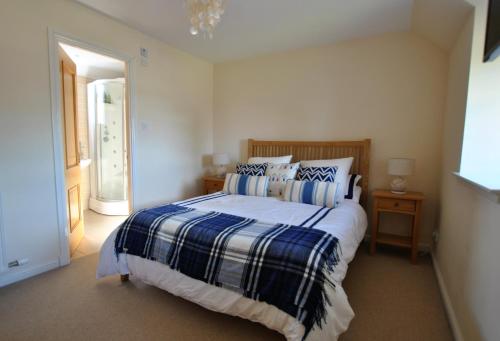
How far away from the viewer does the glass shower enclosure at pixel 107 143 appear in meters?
4.46

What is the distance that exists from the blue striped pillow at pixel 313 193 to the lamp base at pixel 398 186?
770 mm

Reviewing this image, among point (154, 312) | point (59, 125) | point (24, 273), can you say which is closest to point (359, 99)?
point (154, 312)

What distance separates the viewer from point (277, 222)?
2031mm

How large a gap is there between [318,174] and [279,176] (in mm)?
464

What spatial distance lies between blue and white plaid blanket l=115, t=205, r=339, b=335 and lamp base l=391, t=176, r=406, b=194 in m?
1.57

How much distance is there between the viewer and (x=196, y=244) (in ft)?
5.87

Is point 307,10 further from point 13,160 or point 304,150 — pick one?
point 13,160

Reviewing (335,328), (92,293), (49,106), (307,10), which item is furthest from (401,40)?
(92,293)

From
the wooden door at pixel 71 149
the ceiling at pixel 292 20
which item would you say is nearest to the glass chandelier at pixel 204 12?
→ the ceiling at pixel 292 20

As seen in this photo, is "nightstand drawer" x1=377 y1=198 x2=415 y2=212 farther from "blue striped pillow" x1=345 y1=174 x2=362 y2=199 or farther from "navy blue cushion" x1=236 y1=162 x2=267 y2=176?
"navy blue cushion" x1=236 y1=162 x2=267 y2=176

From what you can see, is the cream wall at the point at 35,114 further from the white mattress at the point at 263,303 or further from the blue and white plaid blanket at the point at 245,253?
the blue and white plaid blanket at the point at 245,253

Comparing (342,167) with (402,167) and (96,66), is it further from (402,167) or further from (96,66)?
(96,66)

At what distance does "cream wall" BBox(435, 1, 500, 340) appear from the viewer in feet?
3.97

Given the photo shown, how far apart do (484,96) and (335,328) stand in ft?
5.96
